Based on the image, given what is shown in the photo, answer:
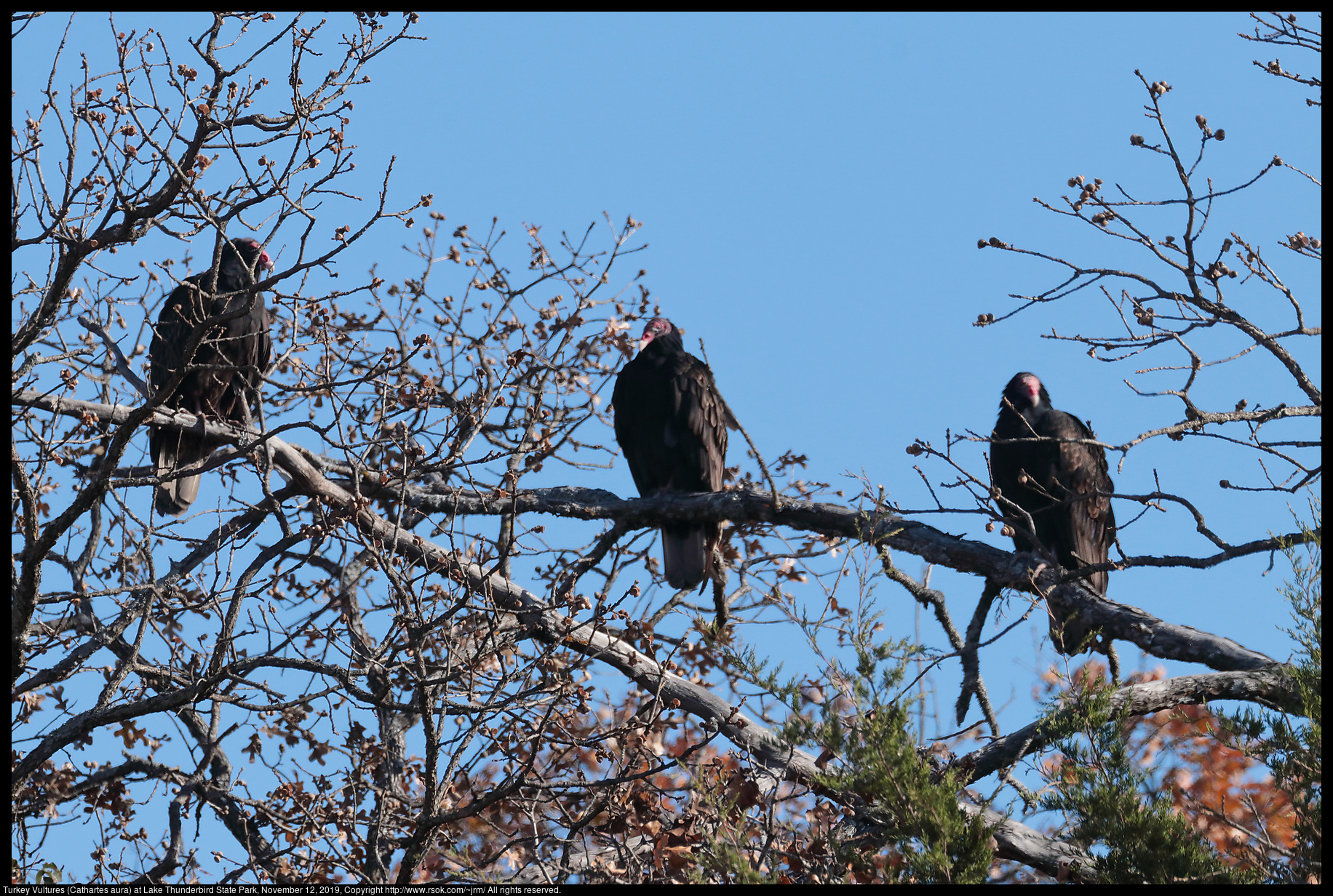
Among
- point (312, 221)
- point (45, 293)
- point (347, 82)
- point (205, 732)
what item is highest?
point (347, 82)

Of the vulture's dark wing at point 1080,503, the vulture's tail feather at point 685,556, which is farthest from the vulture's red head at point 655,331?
the vulture's dark wing at point 1080,503

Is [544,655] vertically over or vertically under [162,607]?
under

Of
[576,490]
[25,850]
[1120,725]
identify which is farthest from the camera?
[576,490]

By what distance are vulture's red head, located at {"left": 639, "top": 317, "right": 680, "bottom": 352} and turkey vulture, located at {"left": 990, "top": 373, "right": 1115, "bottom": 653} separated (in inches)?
67.3

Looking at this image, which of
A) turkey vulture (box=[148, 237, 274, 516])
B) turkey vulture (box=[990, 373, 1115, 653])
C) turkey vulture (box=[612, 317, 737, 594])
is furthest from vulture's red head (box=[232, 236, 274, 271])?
turkey vulture (box=[990, 373, 1115, 653])

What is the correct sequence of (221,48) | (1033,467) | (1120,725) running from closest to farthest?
(1120,725) → (221,48) → (1033,467)

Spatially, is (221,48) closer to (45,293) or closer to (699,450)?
(45,293)

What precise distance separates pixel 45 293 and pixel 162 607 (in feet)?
3.40

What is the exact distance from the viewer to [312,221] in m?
2.95

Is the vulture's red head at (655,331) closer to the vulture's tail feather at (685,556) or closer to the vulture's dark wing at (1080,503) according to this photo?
the vulture's tail feather at (685,556)

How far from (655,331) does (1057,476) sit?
2086 mm

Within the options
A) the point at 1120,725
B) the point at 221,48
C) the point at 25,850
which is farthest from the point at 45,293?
the point at 1120,725

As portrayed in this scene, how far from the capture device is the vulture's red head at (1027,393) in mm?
6102

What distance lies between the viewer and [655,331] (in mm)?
6141
